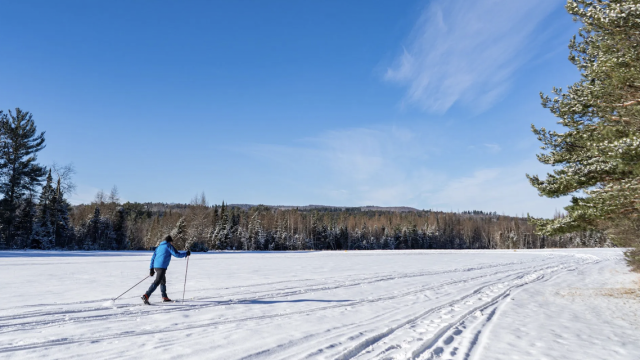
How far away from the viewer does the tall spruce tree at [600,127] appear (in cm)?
834

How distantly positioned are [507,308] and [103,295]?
11.5 m

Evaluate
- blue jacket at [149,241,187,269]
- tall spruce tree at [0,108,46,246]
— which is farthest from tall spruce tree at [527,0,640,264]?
tall spruce tree at [0,108,46,246]

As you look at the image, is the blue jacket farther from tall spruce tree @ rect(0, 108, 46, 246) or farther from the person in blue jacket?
tall spruce tree @ rect(0, 108, 46, 246)

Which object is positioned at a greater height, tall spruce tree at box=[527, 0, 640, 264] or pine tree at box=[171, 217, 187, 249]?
tall spruce tree at box=[527, 0, 640, 264]

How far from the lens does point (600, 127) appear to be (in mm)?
10625

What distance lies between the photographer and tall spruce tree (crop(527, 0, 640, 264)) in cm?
834

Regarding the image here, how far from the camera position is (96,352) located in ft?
18.1

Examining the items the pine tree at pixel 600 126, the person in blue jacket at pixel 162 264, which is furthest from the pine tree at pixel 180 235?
the pine tree at pixel 600 126

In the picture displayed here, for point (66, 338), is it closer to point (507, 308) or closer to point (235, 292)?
point (235, 292)

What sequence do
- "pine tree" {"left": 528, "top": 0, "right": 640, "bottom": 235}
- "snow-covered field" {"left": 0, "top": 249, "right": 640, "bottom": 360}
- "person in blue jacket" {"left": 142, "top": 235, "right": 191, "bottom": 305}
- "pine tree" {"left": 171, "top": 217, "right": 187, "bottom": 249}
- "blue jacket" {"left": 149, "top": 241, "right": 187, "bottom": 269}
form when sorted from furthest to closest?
1. "pine tree" {"left": 171, "top": 217, "right": 187, "bottom": 249}
2. "blue jacket" {"left": 149, "top": 241, "right": 187, "bottom": 269}
3. "person in blue jacket" {"left": 142, "top": 235, "right": 191, "bottom": 305}
4. "pine tree" {"left": 528, "top": 0, "right": 640, "bottom": 235}
5. "snow-covered field" {"left": 0, "top": 249, "right": 640, "bottom": 360}

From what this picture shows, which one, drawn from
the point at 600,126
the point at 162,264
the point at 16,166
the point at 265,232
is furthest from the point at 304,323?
the point at 265,232

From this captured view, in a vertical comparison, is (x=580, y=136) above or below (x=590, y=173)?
above

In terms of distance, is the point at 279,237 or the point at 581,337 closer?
the point at 581,337

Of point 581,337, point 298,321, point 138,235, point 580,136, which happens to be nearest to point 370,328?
point 298,321
